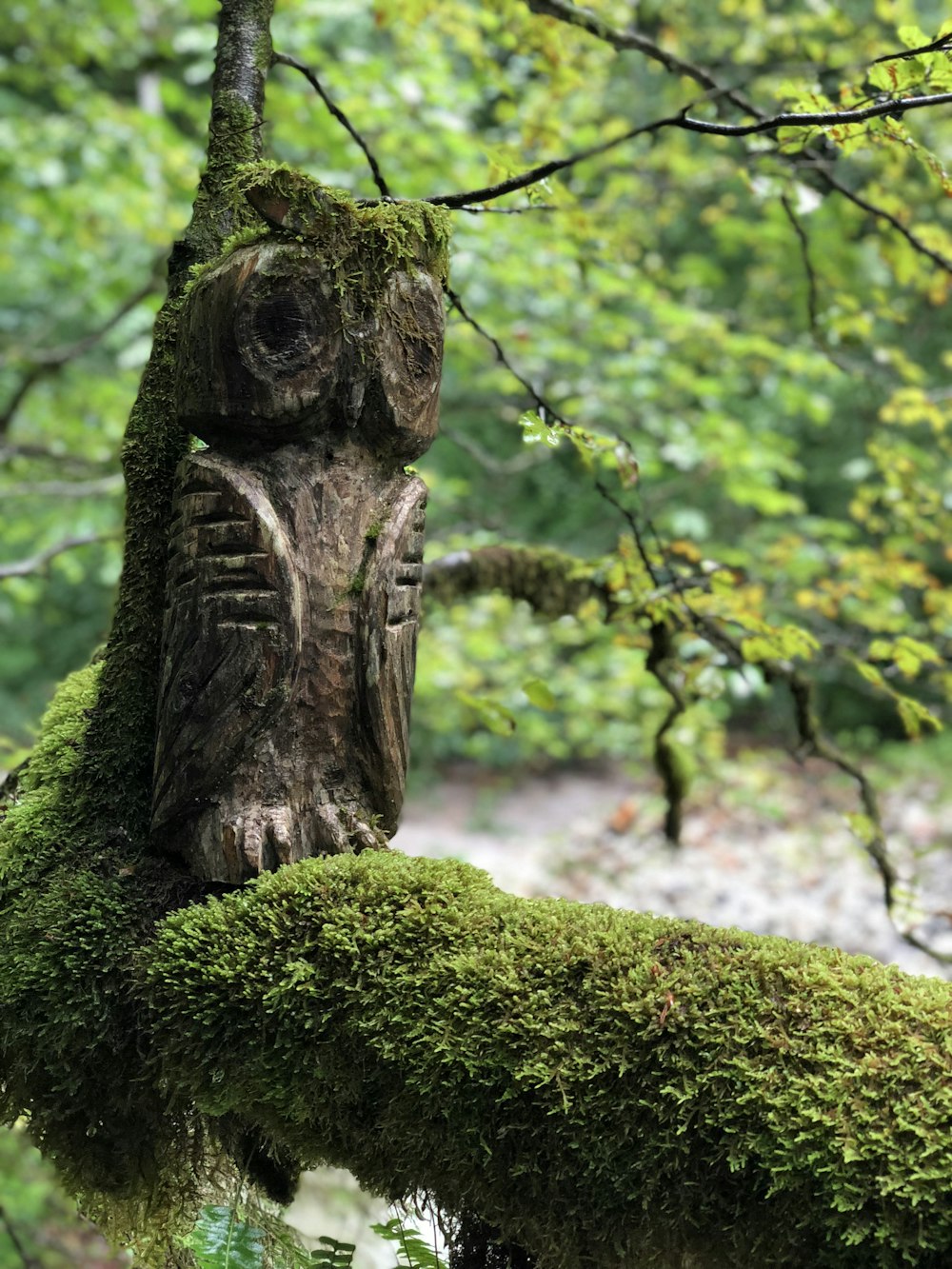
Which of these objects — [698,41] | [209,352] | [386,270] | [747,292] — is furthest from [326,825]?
[747,292]

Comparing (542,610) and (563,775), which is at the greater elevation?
(563,775)

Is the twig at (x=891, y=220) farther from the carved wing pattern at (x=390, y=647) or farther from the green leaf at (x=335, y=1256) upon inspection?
the green leaf at (x=335, y=1256)

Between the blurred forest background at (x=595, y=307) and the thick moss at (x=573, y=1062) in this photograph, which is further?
the blurred forest background at (x=595, y=307)

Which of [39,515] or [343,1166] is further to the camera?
[39,515]

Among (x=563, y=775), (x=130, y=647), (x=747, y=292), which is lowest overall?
(x=130, y=647)

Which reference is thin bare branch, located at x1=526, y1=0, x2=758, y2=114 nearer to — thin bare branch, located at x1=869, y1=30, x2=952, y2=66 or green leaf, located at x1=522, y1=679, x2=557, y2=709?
thin bare branch, located at x1=869, y1=30, x2=952, y2=66

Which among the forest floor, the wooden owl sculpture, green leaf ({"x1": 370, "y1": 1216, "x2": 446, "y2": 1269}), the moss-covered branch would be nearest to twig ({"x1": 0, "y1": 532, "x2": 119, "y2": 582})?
the moss-covered branch

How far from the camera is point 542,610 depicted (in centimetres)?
306

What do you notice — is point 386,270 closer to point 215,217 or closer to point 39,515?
point 215,217

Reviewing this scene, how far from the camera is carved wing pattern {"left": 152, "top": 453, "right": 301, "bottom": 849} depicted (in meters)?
Answer: 1.70

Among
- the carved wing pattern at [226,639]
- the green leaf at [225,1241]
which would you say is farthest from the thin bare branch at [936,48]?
the green leaf at [225,1241]

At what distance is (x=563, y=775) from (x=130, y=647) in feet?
34.0

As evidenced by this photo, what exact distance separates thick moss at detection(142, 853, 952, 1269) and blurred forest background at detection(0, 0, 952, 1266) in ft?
3.05

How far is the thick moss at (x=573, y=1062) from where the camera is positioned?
1257 millimetres
